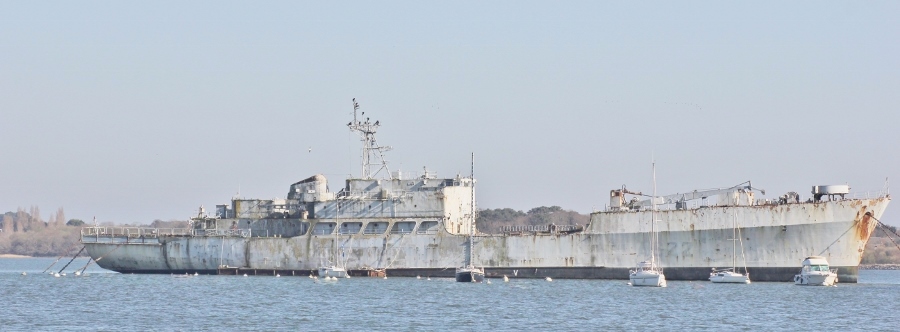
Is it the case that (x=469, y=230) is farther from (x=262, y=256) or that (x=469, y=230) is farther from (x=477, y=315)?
(x=477, y=315)

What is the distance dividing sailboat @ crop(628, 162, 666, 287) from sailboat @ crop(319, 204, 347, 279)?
16.4 m

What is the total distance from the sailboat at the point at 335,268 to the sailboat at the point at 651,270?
16.4 meters

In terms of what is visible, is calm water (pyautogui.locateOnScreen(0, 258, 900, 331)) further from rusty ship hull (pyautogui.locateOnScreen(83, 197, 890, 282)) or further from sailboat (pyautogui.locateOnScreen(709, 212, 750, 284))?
rusty ship hull (pyautogui.locateOnScreen(83, 197, 890, 282))

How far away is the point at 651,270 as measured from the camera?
62.1m

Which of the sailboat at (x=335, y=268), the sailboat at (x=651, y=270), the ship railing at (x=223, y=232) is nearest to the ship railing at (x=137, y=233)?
the ship railing at (x=223, y=232)

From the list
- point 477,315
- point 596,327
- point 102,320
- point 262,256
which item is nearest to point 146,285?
point 262,256

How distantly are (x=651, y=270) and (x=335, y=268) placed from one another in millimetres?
18058

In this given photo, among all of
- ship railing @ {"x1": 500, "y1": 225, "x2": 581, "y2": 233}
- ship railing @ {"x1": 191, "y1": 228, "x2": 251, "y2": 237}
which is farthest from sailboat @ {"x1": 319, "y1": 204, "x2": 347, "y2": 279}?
ship railing @ {"x1": 500, "y1": 225, "x2": 581, "y2": 233}

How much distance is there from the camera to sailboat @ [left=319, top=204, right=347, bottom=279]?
67938mm

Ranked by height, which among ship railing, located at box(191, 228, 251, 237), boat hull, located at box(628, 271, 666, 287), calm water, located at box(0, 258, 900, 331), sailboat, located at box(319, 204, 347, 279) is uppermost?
ship railing, located at box(191, 228, 251, 237)

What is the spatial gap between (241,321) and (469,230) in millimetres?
25623

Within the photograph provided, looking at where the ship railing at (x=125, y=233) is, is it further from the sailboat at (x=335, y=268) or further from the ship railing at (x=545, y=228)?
the ship railing at (x=545, y=228)

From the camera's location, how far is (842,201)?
59.9 metres

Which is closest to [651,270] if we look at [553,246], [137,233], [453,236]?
[553,246]
